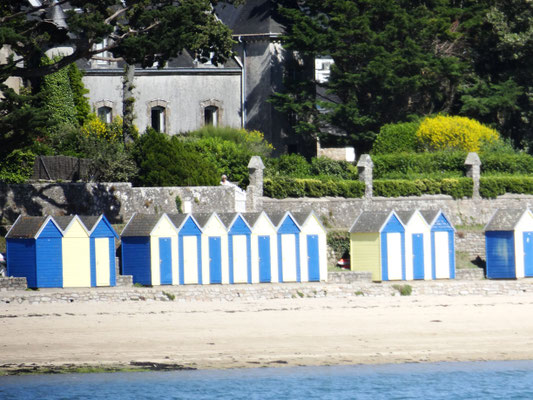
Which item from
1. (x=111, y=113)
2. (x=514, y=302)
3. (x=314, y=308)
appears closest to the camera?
(x=314, y=308)

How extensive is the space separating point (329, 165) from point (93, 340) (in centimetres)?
2049

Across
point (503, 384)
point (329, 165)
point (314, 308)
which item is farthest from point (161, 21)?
point (503, 384)

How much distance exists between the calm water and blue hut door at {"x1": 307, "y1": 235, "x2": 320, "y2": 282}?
11.0m

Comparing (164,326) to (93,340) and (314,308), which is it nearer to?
(93,340)

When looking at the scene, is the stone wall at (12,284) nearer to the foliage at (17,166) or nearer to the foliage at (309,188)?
the foliage at (17,166)

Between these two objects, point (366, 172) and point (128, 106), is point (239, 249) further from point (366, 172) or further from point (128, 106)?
point (128, 106)

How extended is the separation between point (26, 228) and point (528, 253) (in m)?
17.0

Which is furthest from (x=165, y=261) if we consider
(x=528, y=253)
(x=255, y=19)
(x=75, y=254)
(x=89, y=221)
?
(x=255, y=19)

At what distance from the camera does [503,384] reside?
2152 centimetres

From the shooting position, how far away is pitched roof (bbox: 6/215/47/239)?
2981cm

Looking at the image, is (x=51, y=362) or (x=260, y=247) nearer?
(x=51, y=362)

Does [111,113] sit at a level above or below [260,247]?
above

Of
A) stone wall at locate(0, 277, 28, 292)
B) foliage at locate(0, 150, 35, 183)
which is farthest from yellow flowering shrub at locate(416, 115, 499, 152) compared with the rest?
stone wall at locate(0, 277, 28, 292)

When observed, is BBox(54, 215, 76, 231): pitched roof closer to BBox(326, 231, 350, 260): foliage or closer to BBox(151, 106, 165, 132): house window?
BBox(326, 231, 350, 260): foliage
